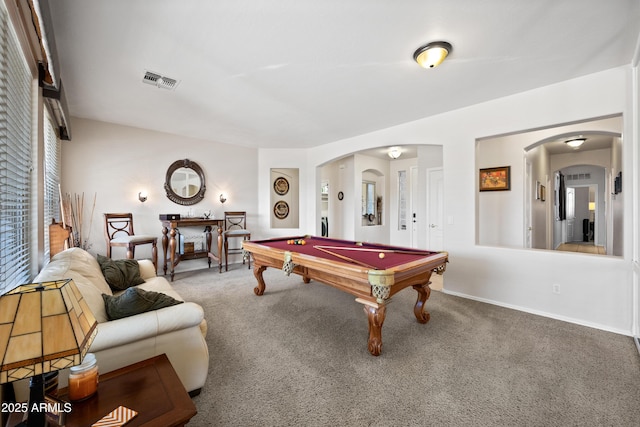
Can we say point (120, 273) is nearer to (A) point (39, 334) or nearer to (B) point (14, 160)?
(B) point (14, 160)

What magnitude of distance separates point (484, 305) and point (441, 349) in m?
1.42

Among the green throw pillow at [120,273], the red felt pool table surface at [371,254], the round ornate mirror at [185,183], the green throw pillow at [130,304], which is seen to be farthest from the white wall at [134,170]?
the green throw pillow at [130,304]

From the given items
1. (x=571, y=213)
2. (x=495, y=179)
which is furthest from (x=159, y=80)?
(x=571, y=213)

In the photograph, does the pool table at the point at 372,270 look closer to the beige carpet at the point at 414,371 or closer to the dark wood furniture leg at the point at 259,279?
the beige carpet at the point at 414,371

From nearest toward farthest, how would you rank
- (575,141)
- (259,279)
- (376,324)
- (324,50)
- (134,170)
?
(376,324) → (324,50) → (259,279) → (134,170) → (575,141)

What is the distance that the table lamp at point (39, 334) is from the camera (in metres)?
0.70

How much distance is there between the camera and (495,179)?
4.87 metres

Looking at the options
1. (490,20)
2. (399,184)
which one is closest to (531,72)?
(490,20)

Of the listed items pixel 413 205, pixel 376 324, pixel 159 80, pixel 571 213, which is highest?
pixel 159 80

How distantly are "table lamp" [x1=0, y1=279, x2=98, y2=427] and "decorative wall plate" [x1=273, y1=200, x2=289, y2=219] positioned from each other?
6.01m

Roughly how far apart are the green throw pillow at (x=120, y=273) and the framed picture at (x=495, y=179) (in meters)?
5.66

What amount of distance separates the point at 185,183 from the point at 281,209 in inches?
96.0

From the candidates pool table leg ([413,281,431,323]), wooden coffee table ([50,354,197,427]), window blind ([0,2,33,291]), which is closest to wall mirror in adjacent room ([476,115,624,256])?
pool table leg ([413,281,431,323])

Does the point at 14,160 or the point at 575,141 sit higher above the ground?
the point at 575,141
